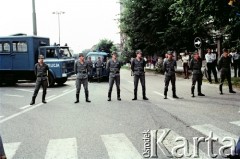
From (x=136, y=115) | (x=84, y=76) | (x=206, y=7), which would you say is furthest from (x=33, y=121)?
(x=206, y=7)

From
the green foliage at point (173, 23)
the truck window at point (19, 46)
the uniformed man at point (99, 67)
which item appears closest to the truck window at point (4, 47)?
the truck window at point (19, 46)

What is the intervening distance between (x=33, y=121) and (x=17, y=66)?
12707mm

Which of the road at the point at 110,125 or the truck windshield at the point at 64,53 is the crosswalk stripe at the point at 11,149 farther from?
the truck windshield at the point at 64,53

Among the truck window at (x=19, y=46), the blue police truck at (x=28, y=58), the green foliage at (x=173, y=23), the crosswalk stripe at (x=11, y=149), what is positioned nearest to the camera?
the crosswalk stripe at (x=11, y=149)

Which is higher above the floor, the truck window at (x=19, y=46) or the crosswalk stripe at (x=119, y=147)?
the truck window at (x=19, y=46)

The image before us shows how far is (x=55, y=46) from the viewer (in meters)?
21.3

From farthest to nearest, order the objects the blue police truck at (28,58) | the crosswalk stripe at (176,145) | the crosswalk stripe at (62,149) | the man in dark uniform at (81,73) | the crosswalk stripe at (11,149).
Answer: the blue police truck at (28,58) < the man in dark uniform at (81,73) < the crosswalk stripe at (11,149) < the crosswalk stripe at (62,149) < the crosswalk stripe at (176,145)

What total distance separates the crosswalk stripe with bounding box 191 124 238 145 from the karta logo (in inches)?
2.5

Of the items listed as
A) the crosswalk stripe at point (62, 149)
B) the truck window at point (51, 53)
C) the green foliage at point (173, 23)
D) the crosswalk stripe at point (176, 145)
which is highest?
the green foliage at point (173, 23)

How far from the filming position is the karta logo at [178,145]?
570 centimetres

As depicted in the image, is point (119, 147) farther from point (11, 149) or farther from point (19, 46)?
point (19, 46)

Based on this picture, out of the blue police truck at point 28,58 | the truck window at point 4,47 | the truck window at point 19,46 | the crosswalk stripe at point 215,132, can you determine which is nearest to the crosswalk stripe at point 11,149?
the crosswalk stripe at point 215,132

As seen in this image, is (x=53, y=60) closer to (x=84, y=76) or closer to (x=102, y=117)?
(x=84, y=76)

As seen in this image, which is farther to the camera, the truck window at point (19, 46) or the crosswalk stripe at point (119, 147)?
the truck window at point (19, 46)
